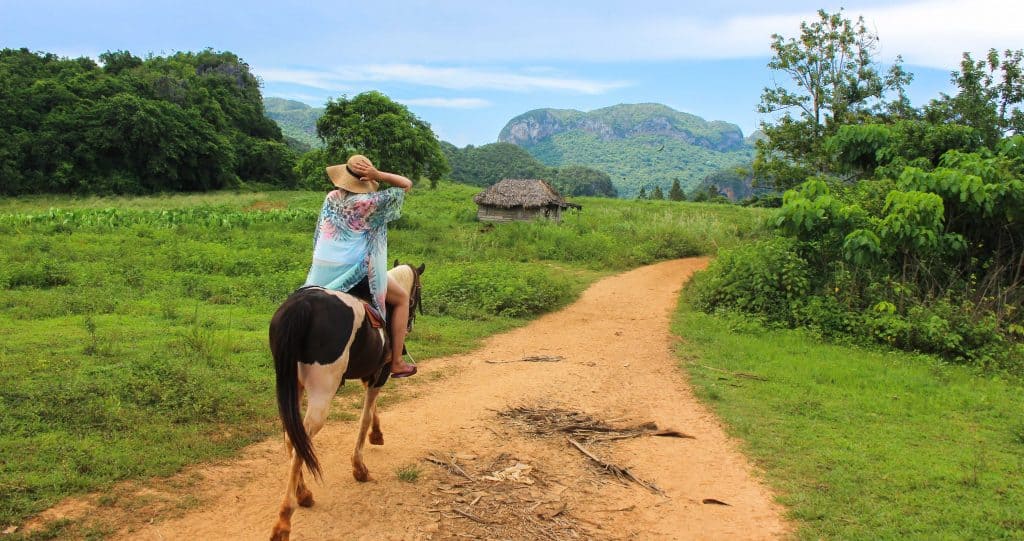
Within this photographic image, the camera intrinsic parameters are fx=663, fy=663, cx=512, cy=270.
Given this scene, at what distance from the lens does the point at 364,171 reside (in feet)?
14.7

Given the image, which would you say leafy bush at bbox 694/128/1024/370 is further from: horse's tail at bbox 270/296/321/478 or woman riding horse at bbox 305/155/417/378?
horse's tail at bbox 270/296/321/478

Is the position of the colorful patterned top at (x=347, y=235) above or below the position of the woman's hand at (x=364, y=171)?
below

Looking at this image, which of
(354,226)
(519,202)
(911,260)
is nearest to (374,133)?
(519,202)

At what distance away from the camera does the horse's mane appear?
5386mm

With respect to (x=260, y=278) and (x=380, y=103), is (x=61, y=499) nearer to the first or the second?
(x=260, y=278)

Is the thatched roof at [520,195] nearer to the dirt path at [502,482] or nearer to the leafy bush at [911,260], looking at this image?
the leafy bush at [911,260]

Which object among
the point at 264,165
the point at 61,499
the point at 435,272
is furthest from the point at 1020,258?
the point at 264,165

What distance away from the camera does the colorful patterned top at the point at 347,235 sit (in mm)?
4512

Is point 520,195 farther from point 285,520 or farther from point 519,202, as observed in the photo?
point 285,520

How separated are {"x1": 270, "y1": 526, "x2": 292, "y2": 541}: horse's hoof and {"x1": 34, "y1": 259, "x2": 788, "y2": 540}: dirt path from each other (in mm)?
232

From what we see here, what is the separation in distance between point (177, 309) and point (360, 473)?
714 cm

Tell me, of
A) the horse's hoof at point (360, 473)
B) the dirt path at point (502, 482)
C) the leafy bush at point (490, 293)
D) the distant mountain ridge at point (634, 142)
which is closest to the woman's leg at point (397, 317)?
the horse's hoof at point (360, 473)

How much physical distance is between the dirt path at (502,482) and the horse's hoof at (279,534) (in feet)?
0.76

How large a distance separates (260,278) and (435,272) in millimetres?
3602
